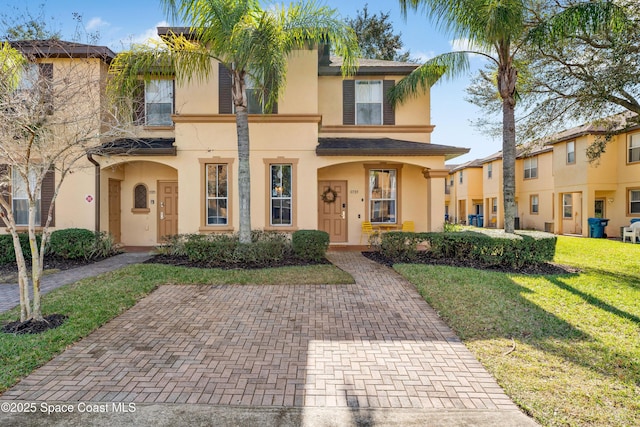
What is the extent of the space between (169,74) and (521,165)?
25.7 metres

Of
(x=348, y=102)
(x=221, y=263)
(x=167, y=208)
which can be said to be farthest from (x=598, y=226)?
(x=167, y=208)

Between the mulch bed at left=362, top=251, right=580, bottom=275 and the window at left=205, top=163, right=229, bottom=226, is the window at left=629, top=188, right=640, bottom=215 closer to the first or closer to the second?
the mulch bed at left=362, top=251, right=580, bottom=275

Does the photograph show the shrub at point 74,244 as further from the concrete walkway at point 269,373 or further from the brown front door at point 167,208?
the concrete walkway at point 269,373

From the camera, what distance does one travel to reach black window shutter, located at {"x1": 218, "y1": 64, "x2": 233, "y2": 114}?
11695mm

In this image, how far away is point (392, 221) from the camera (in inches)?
527

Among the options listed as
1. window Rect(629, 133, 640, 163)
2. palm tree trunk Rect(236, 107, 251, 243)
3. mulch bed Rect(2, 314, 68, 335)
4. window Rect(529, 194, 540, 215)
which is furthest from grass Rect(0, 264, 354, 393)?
window Rect(529, 194, 540, 215)

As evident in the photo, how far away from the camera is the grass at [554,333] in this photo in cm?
336

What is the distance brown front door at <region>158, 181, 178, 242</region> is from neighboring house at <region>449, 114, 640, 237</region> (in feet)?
48.0

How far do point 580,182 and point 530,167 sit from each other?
6201 millimetres

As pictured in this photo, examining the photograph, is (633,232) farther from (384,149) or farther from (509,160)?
(384,149)

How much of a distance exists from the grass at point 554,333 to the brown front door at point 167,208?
29.1 ft

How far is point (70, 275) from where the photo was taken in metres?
8.62

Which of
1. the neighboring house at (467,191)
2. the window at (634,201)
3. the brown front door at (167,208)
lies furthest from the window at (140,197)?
the neighboring house at (467,191)

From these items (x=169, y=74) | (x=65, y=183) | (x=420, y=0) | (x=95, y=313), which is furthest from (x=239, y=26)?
(x=65, y=183)
